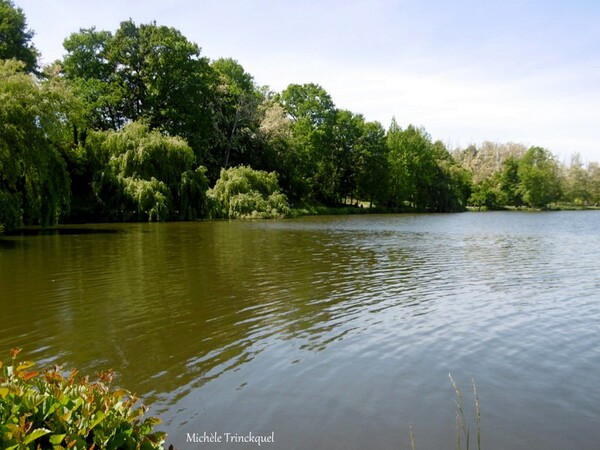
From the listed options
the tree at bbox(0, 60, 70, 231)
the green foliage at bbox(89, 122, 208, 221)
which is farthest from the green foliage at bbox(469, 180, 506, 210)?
the tree at bbox(0, 60, 70, 231)

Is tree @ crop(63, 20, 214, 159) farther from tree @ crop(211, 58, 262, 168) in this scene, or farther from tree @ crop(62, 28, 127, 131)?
tree @ crop(211, 58, 262, 168)

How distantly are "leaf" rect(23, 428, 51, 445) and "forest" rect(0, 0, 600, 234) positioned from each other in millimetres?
21999

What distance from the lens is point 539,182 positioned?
9344cm

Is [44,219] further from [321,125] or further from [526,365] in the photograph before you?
[321,125]

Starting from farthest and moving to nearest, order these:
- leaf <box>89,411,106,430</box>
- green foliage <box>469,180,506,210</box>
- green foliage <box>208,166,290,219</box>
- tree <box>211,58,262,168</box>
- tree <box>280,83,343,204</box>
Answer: green foliage <box>469,180,506,210</box> → tree <box>280,83,343,204</box> → tree <box>211,58,262,168</box> → green foliage <box>208,166,290,219</box> → leaf <box>89,411,106,430</box>

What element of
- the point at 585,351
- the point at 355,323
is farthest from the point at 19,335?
the point at 585,351

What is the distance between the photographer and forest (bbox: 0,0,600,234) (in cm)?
2347

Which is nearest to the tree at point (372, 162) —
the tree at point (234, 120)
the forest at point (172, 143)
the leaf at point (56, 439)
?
the forest at point (172, 143)

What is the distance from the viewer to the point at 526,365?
267 inches

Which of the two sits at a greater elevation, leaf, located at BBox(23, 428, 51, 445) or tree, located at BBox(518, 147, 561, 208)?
tree, located at BBox(518, 147, 561, 208)

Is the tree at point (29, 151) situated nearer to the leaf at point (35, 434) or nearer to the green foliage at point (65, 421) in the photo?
the green foliage at point (65, 421)

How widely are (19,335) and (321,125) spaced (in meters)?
56.2

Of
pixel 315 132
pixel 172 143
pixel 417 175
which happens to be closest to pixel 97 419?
pixel 172 143

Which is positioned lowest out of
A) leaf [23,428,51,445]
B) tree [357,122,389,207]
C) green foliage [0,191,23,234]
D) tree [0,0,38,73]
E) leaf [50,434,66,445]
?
leaf [50,434,66,445]
